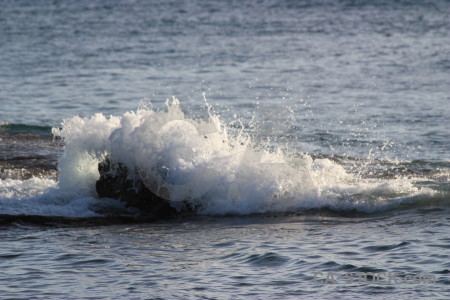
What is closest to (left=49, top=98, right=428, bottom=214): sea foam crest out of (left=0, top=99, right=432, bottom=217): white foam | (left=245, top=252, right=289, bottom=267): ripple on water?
(left=0, top=99, right=432, bottom=217): white foam

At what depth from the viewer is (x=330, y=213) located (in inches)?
448

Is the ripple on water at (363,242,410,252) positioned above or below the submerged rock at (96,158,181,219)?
below

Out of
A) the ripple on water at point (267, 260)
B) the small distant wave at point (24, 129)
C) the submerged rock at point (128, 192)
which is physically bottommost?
the ripple on water at point (267, 260)

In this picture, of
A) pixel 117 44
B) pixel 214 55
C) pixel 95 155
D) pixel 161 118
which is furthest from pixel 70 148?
pixel 117 44

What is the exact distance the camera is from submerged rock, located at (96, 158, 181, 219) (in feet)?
38.7

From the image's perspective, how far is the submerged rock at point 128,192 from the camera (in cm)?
1180

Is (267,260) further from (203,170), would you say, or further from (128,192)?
(128,192)

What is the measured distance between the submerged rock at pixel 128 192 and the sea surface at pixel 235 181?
0.40ft

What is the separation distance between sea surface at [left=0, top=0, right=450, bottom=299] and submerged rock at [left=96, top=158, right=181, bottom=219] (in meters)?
0.12

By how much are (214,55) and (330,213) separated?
65.3 feet

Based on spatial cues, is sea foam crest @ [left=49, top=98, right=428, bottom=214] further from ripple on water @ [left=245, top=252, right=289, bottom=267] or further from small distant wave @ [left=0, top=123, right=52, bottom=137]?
small distant wave @ [left=0, top=123, right=52, bottom=137]

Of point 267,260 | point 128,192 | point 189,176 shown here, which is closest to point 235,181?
point 189,176

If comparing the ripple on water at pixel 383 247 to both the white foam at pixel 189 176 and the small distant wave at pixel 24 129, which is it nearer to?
the white foam at pixel 189 176

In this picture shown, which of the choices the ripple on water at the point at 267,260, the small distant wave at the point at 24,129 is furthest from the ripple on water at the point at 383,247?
the small distant wave at the point at 24,129
